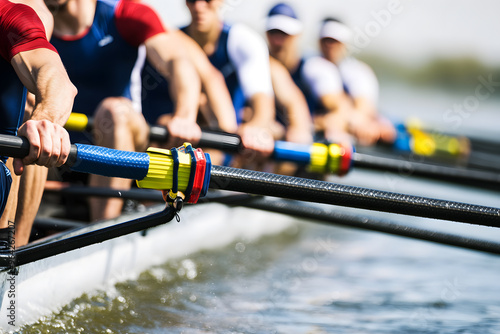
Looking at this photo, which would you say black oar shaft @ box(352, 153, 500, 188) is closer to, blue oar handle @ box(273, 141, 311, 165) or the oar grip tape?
blue oar handle @ box(273, 141, 311, 165)

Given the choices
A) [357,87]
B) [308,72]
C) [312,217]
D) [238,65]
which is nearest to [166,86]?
[238,65]

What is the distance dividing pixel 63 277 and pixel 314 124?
3.66 metres

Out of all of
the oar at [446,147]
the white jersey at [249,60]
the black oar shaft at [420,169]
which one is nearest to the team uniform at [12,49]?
the black oar shaft at [420,169]

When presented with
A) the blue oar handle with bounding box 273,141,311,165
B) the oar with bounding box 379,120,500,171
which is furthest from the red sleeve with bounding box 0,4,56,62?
the oar with bounding box 379,120,500,171

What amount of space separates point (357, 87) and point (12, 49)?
206 inches

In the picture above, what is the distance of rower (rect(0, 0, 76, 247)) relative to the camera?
5.79 feet

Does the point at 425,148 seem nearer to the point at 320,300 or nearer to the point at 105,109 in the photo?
the point at 320,300

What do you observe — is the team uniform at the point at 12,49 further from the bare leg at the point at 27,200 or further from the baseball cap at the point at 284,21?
the baseball cap at the point at 284,21

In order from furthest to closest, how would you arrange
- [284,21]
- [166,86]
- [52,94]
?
[284,21] → [166,86] → [52,94]

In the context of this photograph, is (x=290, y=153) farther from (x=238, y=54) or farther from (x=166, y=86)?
(x=238, y=54)

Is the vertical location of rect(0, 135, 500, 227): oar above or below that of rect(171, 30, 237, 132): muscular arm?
below

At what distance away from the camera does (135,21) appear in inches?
125

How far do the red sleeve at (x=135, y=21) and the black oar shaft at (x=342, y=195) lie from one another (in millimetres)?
1496

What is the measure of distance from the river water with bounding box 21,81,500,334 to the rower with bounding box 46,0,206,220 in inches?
23.5
